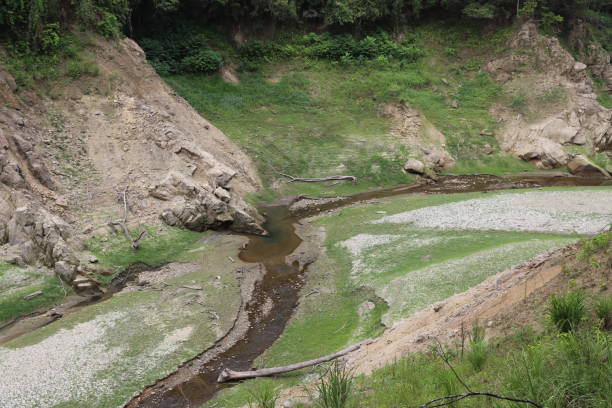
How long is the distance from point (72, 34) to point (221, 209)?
70.2 ft

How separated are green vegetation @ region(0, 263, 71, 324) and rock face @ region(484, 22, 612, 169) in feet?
155

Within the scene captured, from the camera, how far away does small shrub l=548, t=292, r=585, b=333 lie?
10094 mm

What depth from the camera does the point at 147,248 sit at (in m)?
29.8

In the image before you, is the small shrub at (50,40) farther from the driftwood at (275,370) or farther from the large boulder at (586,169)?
the large boulder at (586,169)

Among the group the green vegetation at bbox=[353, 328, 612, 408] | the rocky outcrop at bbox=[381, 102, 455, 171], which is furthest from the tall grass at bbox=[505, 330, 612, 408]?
the rocky outcrop at bbox=[381, 102, 455, 171]

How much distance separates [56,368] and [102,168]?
769 inches

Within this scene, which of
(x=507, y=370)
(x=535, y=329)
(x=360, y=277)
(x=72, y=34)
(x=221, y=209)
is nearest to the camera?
(x=507, y=370)

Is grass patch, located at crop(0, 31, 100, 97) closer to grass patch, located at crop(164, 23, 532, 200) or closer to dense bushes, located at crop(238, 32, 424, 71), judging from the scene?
grass patch, located at crop(164, 23, 532, 200)

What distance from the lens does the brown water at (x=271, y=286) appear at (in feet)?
58.4

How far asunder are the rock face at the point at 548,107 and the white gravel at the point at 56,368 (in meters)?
47.4

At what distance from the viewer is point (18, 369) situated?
18.0 meters

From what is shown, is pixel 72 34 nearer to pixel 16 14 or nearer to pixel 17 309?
pixel 16 14

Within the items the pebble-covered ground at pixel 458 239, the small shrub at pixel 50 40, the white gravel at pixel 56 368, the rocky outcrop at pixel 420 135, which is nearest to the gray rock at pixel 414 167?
the rocky outcrop at pixel 420 135

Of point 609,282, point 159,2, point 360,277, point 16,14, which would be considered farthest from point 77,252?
point 159,2
